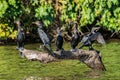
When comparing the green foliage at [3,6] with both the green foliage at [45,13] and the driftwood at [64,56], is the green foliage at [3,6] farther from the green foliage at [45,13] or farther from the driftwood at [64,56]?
the driftwood at [64,56]

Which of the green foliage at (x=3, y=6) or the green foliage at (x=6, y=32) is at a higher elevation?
the green foliage at (x=3, y=6)

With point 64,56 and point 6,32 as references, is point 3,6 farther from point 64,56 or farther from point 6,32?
point 64,56

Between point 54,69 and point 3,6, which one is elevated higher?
point 3,6

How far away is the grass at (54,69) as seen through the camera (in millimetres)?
24844

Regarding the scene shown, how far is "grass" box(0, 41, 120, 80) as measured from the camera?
81.5ft

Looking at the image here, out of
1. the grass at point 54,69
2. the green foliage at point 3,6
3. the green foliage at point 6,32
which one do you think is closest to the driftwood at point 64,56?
the grass at point 54,69

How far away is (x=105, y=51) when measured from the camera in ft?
114

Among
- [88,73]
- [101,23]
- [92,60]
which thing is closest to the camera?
[92,60]

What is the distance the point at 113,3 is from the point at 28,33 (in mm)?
7911

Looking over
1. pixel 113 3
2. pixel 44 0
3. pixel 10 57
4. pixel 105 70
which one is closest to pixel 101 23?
pixel 113 3

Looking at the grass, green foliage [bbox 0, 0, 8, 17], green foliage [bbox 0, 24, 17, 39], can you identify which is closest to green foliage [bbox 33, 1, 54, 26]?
green foliage [bbox 0, 24, 17, 39]

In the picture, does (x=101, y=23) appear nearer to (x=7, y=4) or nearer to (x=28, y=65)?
(x=7, y=4)

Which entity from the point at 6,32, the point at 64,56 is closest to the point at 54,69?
the point at 64,56

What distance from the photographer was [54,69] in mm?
27984
